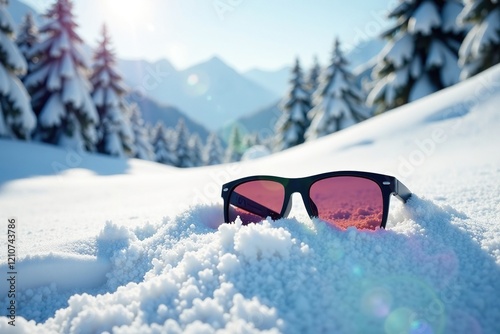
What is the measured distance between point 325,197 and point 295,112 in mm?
18973

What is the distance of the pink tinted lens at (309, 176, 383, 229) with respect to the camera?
53.2 inches

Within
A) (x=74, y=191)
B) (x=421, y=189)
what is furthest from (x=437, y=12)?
(x=74, y=191)

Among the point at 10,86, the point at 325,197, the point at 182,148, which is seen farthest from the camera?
the point at 182,148

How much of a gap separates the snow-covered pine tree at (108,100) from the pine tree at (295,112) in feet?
32.2

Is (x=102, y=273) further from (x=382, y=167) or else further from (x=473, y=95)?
(x=473, y=95)

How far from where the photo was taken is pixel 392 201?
1.79 metres

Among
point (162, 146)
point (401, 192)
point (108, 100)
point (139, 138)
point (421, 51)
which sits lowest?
point (162, 146)

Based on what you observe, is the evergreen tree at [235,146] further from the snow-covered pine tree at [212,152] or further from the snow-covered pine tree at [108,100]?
the snow-covered pine tree at [108,100]

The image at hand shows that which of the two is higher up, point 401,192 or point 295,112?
point 401,192

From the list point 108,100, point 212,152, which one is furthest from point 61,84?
point 212,152

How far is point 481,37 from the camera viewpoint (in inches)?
348

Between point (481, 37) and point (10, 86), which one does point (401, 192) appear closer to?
point (481, 37)

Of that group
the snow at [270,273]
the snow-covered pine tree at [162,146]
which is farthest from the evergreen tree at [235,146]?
the snow at [270,273]

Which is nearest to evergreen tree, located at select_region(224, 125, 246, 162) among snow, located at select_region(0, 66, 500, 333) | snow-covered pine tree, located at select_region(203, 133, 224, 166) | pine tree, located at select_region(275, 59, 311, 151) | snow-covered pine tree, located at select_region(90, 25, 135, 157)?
snow-covered pine tree, located at select_region(203, 133, 224, 166)
